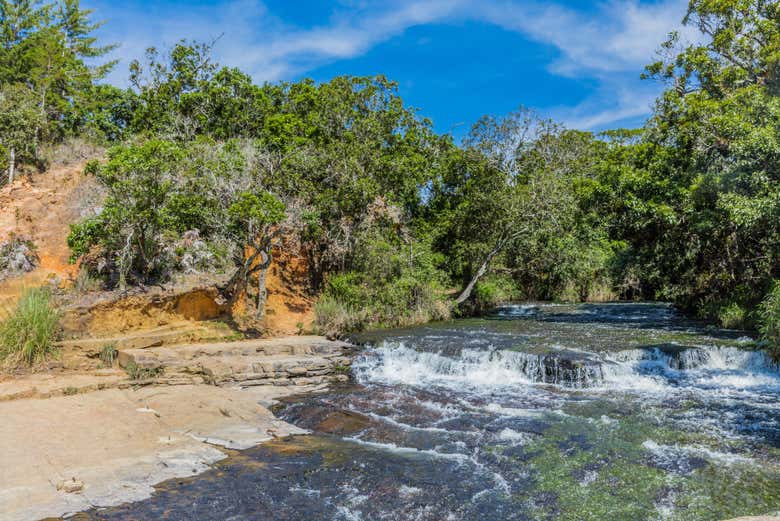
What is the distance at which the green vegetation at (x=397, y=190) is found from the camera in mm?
14047

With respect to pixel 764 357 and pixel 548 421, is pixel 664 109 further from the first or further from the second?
pixel 548 421

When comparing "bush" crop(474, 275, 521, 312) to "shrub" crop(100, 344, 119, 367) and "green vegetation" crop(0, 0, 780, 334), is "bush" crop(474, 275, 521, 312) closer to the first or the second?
"green vegetation" crop(0, 0, 780, 334)

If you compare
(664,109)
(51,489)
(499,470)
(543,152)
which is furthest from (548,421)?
(543,152)

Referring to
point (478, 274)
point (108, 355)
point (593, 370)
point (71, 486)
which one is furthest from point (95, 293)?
point (478, 274)

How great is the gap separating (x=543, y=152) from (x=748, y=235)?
1612 cm

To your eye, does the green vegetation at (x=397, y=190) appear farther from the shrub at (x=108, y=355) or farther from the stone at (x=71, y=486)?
the stone at (x=71, y=486)

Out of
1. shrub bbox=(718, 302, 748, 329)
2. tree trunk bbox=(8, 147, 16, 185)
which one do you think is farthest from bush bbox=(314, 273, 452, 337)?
tree trunk bbox=(8, 147, 16, 185)

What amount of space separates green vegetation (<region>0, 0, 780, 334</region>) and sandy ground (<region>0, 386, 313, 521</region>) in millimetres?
5986

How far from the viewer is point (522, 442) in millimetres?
7324

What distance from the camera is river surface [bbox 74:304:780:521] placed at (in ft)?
18.1

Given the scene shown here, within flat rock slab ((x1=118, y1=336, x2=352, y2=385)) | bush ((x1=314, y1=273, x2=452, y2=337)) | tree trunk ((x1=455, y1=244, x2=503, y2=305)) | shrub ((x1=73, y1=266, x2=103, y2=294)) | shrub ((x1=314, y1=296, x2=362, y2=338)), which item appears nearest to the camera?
flat rock slab ((x1=118, y1=336, x2=352, y2=385))

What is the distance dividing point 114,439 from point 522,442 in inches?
228

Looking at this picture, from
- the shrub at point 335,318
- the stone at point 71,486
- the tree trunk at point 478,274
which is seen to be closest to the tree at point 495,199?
the tree trunk at point 478,274

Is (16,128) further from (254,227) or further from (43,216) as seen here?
(254,227)
